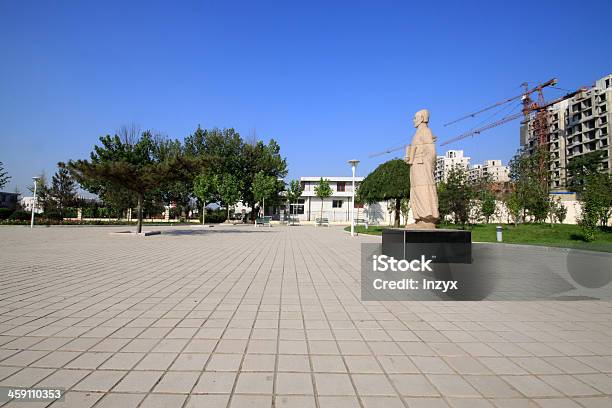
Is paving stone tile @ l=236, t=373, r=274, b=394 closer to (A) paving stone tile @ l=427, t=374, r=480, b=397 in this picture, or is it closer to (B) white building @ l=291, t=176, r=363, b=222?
(A) paving stone tile @ l=427, t=374, r=480, b=397

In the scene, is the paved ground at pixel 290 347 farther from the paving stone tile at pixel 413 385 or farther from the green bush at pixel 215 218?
the green bush at pixel 215 218

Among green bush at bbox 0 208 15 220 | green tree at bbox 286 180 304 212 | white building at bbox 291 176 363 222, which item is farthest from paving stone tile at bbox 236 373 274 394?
white building at bbox 291 176 363 222

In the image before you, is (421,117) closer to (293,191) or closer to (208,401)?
(208,401)

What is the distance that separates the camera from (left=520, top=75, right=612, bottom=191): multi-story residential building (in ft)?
187

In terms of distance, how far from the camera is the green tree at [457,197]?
31.6 meters

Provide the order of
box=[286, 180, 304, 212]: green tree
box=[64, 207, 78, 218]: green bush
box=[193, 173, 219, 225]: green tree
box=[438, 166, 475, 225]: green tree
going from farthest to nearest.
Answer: box=[286, 180, 304, 212]: green tree → box=[64, 207, 78, 218]: green bush → box=[193, 173, 219, 225]: green tree → box=[438, 166, 475, 225]: green tree

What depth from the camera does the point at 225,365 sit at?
307 cm

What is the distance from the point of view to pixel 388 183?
24.5 metres

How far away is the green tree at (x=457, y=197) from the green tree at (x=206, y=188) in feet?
86.0

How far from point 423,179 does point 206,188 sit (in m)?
33.0

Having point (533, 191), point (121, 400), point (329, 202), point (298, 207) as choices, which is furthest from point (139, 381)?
point (298, 207)

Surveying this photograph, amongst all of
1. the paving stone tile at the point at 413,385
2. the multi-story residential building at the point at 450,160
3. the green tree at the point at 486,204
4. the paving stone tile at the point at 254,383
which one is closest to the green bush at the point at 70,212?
the paving stone tile at the point at 254,383

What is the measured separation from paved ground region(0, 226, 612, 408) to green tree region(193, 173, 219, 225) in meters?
32.8

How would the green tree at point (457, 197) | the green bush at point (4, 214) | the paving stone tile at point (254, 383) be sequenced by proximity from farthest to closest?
the green tree at point (457, 197) < the green bush at point (4, 214) < the paving stone tile at point (254, 383)
